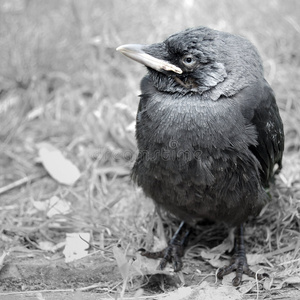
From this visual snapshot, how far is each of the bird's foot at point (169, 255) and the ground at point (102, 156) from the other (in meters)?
0.06

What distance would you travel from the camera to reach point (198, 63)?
3316mm

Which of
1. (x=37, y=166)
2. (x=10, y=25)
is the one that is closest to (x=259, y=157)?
(x=37, y=166)

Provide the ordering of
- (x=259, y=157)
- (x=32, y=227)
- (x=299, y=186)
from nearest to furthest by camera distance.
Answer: (x=259, y=157)
(x=32, y=227)
(x=299, y=186)

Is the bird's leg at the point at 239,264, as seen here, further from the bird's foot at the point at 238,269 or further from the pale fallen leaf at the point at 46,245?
the pale fallen leaf at the point at 46,245

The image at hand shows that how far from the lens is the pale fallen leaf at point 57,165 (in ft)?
14.1

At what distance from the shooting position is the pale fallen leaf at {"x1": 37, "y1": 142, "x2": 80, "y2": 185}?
14.1 ft

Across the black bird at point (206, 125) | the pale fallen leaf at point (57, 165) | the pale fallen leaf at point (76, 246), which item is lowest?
the pale fallen leaf at point (76, 246)

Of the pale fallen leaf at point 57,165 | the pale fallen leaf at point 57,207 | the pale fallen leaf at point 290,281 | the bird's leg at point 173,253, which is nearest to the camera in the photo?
the pale fallen leaf at point 290,281

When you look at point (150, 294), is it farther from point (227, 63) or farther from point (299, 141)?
point (299, 141)

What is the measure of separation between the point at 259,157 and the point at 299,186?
793 mm

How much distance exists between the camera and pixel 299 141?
4.55 meters

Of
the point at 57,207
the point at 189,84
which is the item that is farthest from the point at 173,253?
the point at 189,84

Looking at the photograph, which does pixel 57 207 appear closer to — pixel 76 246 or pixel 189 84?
pixel 76 246

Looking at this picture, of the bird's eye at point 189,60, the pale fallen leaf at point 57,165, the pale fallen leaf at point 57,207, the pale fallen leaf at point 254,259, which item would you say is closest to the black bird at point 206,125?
the bird's eye at point 189,60
